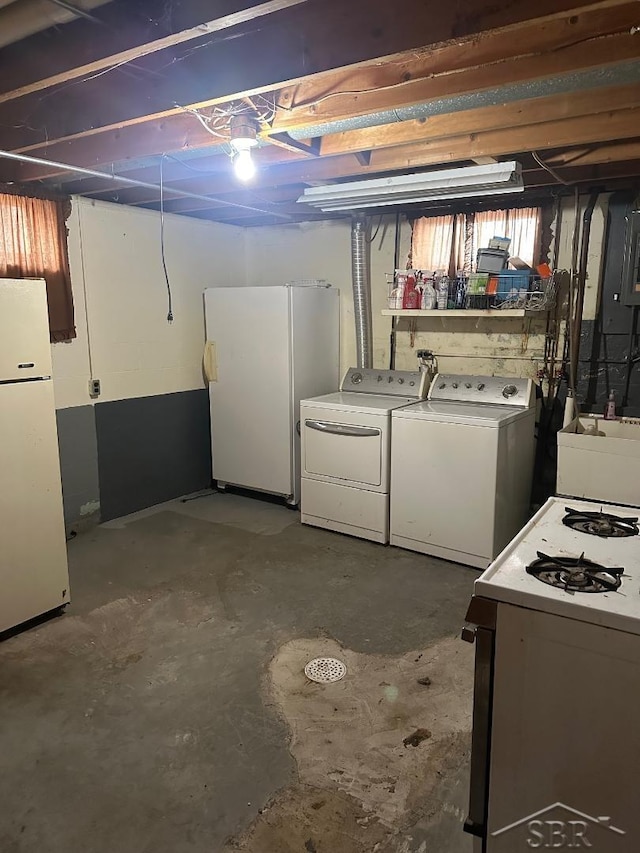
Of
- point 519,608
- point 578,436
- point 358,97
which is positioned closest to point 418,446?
point 578,436

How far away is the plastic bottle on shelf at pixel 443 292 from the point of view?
13.4ft

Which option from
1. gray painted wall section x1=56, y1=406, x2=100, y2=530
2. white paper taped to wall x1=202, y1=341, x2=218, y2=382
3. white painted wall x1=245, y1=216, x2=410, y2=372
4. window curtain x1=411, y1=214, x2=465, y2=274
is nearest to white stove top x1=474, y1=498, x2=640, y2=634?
window curtain x1=411, y1=214, x2=465, y2=274

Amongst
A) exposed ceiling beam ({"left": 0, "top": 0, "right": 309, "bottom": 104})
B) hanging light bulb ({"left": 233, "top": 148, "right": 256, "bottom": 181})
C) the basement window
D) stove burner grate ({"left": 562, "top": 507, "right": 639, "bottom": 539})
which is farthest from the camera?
the basement window

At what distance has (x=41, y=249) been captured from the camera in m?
3.79

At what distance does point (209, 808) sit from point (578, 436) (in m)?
2.60

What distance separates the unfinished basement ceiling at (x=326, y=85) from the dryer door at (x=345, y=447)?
5.02ft

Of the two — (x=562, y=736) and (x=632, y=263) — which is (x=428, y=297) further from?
(x=562, y=736)

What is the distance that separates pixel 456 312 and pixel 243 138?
2.05m

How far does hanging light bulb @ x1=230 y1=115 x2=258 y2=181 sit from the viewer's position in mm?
2324

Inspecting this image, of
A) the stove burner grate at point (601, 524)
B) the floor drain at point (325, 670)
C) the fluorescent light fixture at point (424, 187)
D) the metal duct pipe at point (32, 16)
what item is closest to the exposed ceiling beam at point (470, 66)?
the metal duct pipe at point (32, 16)

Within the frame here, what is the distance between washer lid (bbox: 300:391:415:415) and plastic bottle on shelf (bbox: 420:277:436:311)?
2.16ft

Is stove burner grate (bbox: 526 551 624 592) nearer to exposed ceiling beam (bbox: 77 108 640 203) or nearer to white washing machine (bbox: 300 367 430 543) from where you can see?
exposed ceiling beam (bbox: 77 108 640 203)

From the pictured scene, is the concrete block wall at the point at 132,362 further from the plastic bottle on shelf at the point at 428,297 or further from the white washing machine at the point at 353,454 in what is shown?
the plastic bottle on shelf at the point at 428,297

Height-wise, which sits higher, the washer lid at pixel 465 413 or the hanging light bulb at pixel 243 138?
the hanging light bulb at pixel 243 138
